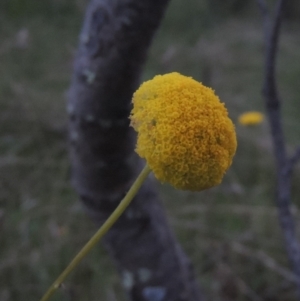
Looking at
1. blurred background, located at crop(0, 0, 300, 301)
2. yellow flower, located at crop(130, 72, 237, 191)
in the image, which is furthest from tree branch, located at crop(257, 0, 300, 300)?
yellow flower, located at crop(130, 72, 237, 191)

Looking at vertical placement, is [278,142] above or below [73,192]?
above

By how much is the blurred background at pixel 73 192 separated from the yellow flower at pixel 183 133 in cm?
94

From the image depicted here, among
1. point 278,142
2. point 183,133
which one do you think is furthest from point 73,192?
point 183,133

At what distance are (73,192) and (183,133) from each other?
4.55 ft

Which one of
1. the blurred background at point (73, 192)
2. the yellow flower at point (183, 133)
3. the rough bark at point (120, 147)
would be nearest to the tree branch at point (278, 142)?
the rough bark at point (120, 147)

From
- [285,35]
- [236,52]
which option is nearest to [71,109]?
[236,52]

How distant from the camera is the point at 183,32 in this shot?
3539 millimetres

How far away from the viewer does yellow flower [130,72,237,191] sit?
39cm

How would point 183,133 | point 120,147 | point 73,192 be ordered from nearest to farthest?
point 183,133 → point 120,147 → point 73,192

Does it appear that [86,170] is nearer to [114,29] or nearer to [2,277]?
[114,29]

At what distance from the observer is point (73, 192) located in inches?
68.6

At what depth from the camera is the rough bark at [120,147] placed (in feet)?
2.19

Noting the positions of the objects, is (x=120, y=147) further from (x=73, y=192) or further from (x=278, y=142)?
(x=73, y=192)

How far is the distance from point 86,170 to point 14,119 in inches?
52.9
